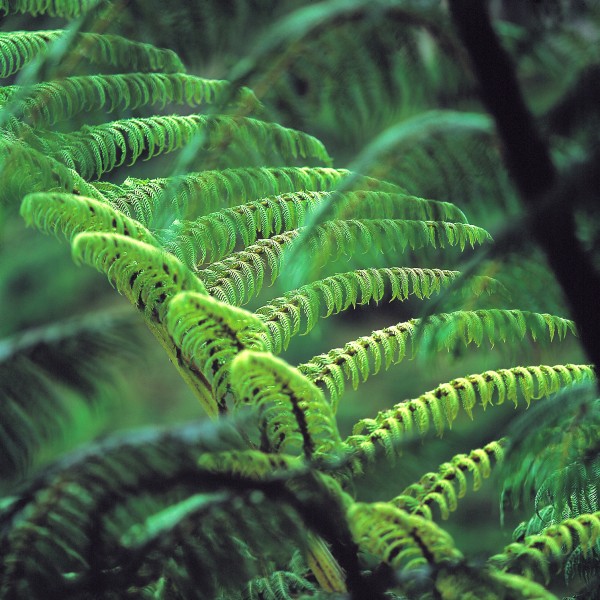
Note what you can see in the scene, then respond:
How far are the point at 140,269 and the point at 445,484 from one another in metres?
0.38

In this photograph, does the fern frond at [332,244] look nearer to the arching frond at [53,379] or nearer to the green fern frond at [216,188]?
the green fern frond at [216,188]

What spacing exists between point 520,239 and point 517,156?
5 cm

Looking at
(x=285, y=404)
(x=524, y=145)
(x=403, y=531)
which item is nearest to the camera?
(x=524, y=145)

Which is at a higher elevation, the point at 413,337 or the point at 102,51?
the point at 102,51

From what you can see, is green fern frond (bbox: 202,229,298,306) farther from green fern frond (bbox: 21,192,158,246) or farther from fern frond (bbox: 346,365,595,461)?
fern frond (bbox: 346,365,595,461)

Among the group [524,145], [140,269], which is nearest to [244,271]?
[140,269]

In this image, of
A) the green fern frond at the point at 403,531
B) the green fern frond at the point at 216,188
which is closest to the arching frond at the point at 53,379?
the green fern frond at the point at 403,531

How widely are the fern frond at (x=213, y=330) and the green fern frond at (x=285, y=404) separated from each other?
53 mm

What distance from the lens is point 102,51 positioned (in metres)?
0.90

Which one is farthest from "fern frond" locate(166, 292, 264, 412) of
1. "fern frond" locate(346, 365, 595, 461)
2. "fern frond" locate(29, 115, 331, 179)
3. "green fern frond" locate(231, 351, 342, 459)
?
"fern frond" locate(29, 115, 331, 179)

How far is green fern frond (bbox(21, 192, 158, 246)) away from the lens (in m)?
0.80

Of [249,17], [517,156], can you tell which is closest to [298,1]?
[249,17]

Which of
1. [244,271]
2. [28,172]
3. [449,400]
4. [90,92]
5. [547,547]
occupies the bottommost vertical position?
[547,547]

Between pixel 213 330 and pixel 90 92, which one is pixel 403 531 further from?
pixel 90 92
